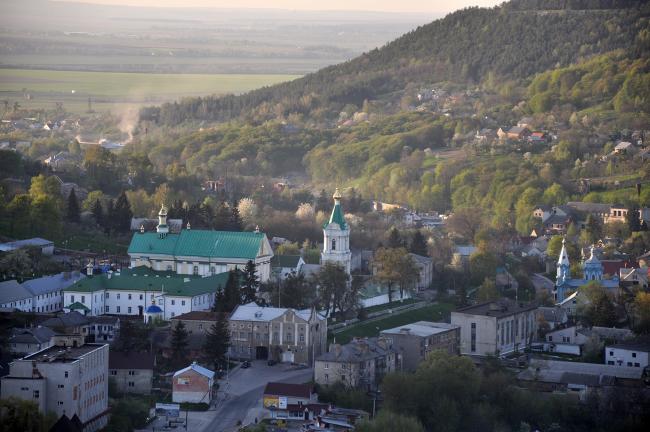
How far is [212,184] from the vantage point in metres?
75.9

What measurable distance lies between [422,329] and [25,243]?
12.4 meters

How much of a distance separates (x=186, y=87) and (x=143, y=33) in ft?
40.3

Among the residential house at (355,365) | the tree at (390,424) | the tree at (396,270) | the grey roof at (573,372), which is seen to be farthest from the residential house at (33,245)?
the tree at (390,424)

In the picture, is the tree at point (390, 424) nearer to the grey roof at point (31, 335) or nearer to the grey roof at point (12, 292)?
the grey roof at point (31, 335)

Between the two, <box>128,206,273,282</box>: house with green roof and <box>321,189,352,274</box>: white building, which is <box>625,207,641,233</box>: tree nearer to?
<box>321,189,352,274</box>: white building

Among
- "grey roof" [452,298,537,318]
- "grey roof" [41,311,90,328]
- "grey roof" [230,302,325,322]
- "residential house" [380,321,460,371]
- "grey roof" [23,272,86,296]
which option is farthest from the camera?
"grey roof" [452,298,537,318]

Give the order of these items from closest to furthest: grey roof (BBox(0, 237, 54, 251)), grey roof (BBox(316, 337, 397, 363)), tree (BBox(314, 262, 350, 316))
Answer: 1. grey roof (BBox(316, 337, 397, 363))
2. tree (BBox(314, 262, 350, 316))
3. grey roof (BBox(0, 237, 54, 251))

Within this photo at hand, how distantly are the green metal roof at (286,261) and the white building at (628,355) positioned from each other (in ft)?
33.2

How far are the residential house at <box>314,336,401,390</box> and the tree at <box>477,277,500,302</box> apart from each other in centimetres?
976

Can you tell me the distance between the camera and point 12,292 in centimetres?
4731

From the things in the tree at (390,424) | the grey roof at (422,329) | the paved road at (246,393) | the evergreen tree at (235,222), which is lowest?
the paved road at (246,393)

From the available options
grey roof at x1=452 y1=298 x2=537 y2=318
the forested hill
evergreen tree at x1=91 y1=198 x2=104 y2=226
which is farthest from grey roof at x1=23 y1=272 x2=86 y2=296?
the forested hill

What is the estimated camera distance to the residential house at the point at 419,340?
150ft

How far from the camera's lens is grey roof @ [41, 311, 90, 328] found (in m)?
44.4
